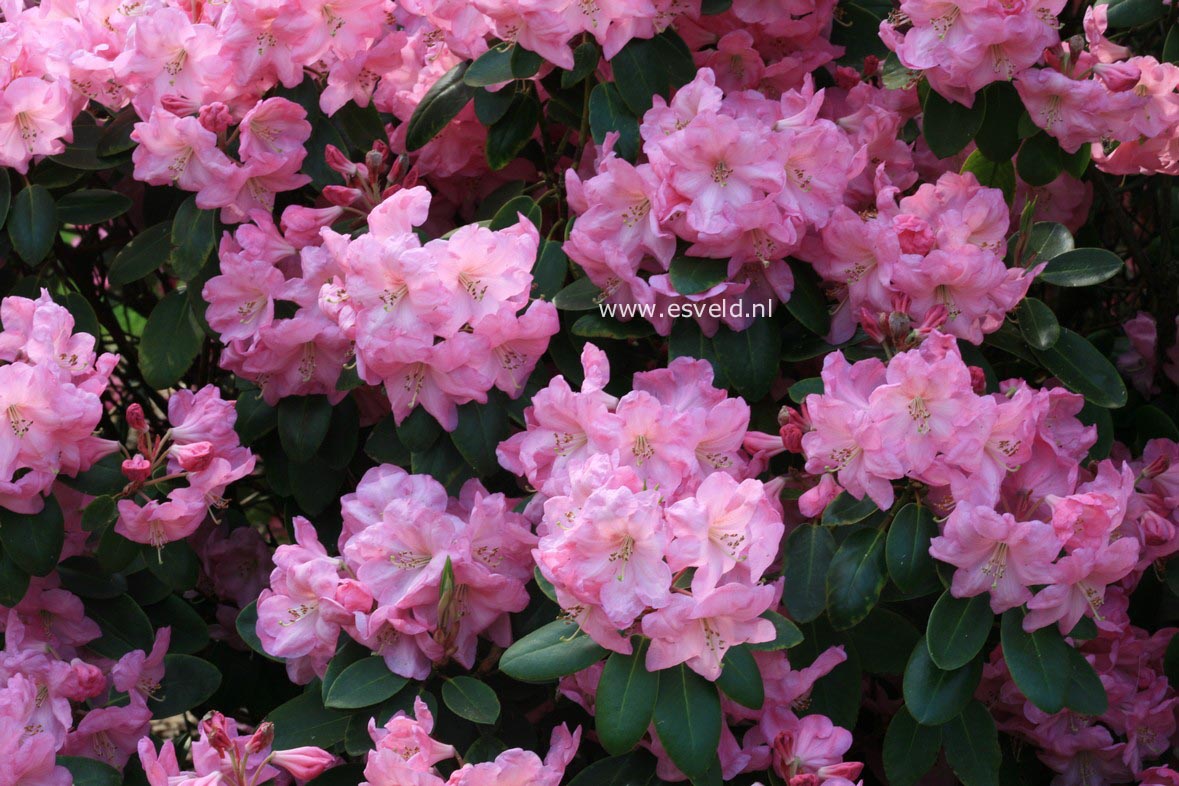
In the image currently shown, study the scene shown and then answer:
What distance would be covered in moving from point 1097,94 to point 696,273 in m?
0.60

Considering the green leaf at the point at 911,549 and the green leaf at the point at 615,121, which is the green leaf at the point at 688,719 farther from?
the green leaf at the point at 615,121

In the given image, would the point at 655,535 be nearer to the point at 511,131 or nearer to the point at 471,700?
the point at 471,700

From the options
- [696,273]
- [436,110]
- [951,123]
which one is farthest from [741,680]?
[436,110]

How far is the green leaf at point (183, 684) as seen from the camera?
6.22 feet

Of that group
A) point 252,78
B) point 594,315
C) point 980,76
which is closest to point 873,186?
point 980,76

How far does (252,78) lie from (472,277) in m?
0.55

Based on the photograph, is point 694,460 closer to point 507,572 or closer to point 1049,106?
point 507,572

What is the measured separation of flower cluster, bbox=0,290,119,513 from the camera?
170 cm

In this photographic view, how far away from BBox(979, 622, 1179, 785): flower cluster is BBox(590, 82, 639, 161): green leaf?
0.87 m

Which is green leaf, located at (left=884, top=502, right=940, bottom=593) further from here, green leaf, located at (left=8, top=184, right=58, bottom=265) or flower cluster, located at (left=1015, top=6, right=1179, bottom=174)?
green leaf, located at (left=8, top=184, right=58, bottom=265)

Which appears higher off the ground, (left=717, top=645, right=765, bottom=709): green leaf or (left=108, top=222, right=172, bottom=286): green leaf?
(left=108, top=222, right=172, bottom=286): green leaf

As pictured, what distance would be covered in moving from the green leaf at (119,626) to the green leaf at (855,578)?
0.98 m

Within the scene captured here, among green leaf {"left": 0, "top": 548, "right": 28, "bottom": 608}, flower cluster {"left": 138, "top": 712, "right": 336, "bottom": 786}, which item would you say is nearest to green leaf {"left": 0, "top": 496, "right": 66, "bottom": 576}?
green leaf {"left": 0, "top": 548, "right": 28, "bottom": 608}

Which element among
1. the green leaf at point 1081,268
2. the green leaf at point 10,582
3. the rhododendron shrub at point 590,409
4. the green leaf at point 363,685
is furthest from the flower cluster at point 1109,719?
the green leaf at point 10,582
